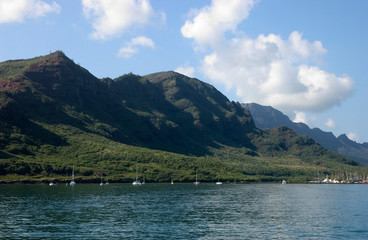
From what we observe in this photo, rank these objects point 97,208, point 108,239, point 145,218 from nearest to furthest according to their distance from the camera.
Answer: point 108,239 < point 145,218 < point 97,208

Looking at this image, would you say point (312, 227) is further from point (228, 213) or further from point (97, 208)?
point (97, 208)

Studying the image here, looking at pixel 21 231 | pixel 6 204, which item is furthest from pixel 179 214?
pixel 6 204

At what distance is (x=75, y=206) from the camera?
13050 centimetres

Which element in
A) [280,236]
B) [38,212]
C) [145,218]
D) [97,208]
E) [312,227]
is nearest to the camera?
[280,236]

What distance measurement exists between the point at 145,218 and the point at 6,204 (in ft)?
183

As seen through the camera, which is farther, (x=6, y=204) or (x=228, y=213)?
(x=6, y=204)

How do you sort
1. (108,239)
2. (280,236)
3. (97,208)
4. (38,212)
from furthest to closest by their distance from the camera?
(97,208)
(38,212)
(280,236)
(108,239)

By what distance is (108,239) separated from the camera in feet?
251

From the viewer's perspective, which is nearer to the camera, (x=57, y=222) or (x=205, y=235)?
(x=205, y=235)

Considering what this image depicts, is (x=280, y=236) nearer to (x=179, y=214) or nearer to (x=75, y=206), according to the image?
(x=179, y=214)

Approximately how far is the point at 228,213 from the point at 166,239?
4658cm

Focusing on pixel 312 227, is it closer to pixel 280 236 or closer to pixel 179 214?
pixel 280 236

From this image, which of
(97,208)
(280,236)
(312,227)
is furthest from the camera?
(97,208)

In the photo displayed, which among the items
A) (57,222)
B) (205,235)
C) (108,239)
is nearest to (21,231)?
(57,222)
